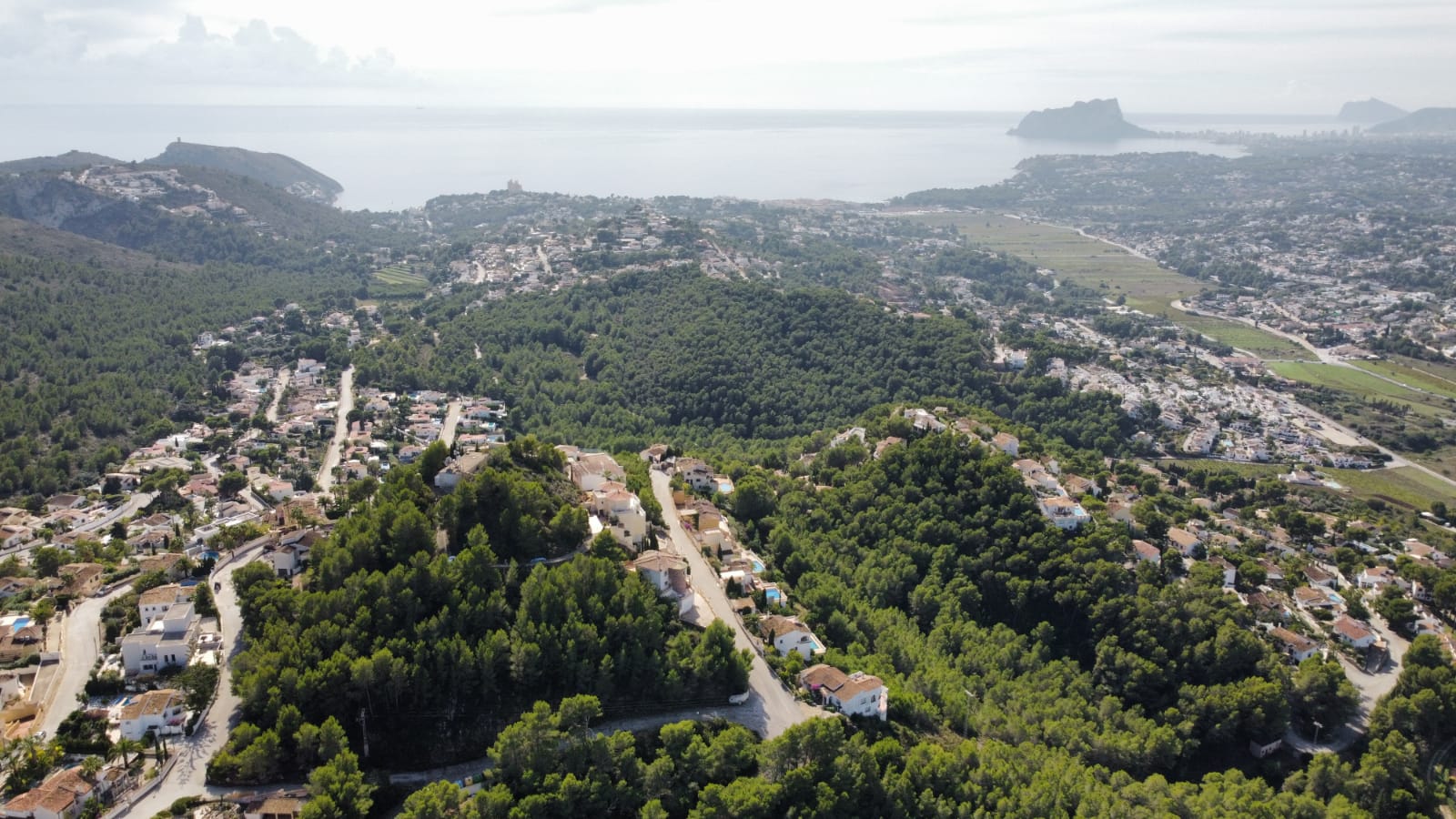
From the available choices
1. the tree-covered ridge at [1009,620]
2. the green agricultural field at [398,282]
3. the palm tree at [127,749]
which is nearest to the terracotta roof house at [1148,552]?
the tree-covered ridge at [1009,620]

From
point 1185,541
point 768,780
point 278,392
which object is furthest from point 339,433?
point 1185,541

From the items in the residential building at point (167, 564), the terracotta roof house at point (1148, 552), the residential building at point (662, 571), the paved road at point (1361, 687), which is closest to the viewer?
the residential building at point (662, 571)

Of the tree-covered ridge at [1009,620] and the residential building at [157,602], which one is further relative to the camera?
the tree-covered ridge at [1009,620]

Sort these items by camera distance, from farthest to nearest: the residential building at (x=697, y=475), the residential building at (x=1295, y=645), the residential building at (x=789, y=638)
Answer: the residential building at (x=697, y=475)
the residential building at (x=1295, y=645)
the residential building at (x=789, y=638)

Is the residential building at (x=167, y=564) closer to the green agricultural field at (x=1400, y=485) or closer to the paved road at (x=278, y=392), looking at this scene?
the paved road at (x=278, y=392)

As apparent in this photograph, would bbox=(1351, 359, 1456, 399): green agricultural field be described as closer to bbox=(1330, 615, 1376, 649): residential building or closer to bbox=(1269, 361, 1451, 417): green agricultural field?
bbox=(1269, 361, 1451, 417): green agricultural field

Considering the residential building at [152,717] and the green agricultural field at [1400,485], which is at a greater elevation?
the residential building at [152,717]

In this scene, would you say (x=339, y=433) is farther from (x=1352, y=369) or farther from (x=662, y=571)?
(x=1352, y=369)

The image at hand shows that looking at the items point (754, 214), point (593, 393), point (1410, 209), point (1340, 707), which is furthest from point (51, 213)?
point (1410, 209)
